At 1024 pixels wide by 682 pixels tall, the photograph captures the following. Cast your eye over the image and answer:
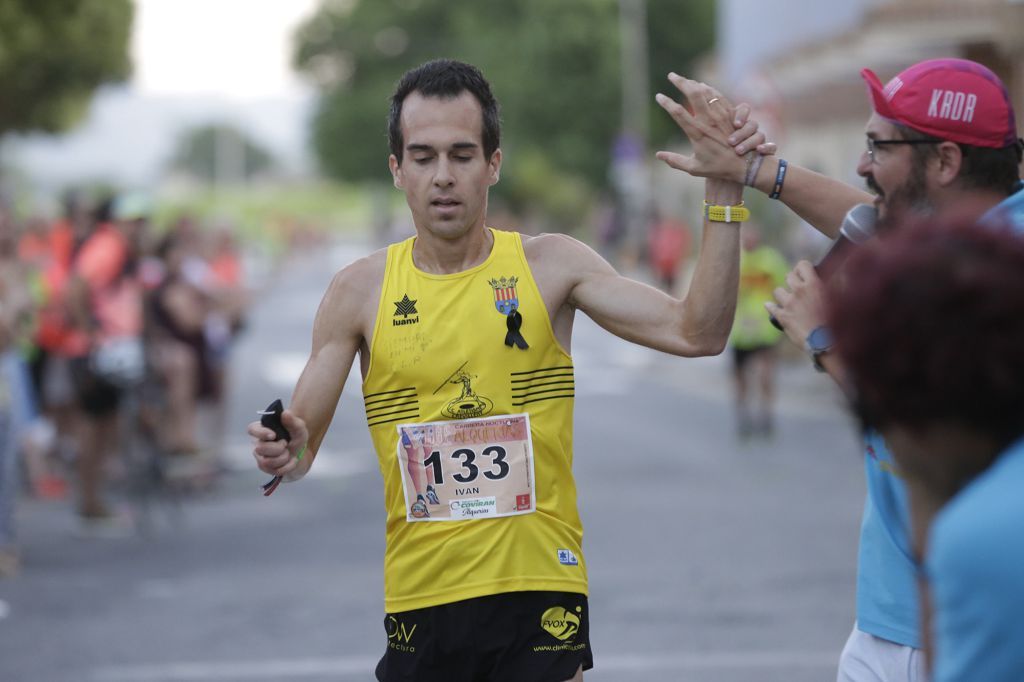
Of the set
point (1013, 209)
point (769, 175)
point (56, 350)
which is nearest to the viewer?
point (1013, 209)

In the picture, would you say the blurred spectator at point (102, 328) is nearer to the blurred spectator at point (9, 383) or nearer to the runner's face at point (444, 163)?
the blurred spectator at point (9, 383)

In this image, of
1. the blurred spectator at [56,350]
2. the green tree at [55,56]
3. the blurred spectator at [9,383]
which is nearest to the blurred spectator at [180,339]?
the blurred spectator at [56,350]

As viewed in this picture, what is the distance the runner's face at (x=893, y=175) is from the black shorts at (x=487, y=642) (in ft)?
4.16

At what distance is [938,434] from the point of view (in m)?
2.18

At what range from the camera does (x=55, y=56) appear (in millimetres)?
22484

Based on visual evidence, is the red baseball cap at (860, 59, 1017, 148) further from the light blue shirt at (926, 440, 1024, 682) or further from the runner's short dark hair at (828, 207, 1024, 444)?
the light blue shirt at (926, 440, 1024, 682)

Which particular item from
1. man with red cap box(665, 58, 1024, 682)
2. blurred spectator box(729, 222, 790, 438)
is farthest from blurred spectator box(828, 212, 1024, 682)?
blurred spectator box(729, 222, 790, 438)

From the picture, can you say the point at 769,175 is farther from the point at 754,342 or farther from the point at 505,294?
the point at 754,342

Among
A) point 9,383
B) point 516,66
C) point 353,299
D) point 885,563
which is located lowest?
point 885,563

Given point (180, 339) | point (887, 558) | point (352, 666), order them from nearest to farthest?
1. point (887, 558)
2. point (352, 666)
3. point (180, 339)

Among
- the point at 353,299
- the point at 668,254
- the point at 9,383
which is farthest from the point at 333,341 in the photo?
the point at 668,254

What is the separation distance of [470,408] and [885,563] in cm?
106

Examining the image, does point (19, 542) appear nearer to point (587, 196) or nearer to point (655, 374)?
point (655, 374)

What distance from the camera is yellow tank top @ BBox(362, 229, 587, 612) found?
412 centimetres
